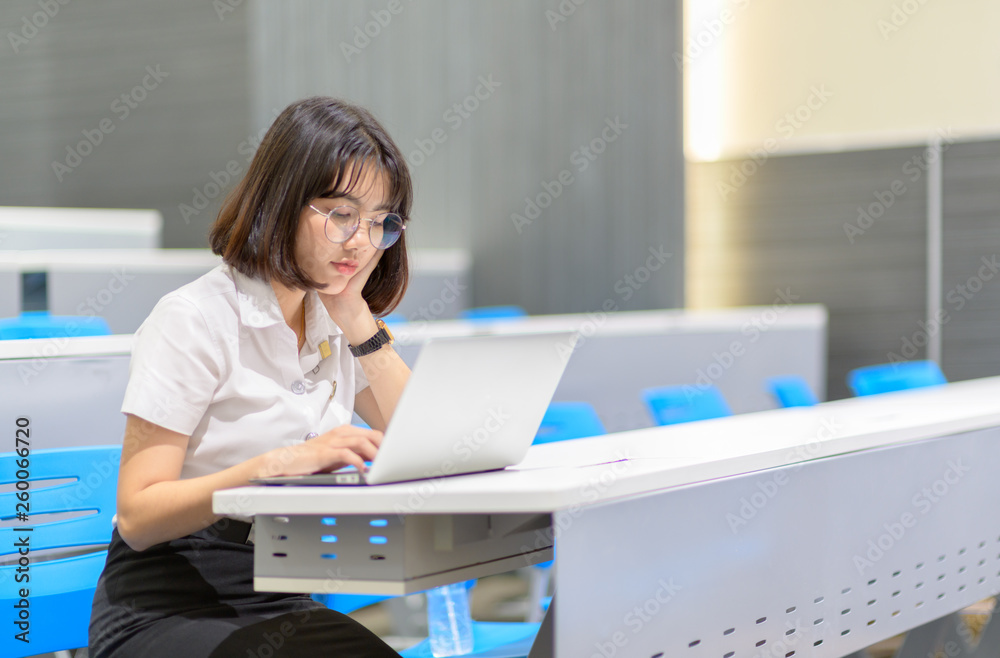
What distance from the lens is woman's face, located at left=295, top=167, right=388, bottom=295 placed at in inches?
51.8

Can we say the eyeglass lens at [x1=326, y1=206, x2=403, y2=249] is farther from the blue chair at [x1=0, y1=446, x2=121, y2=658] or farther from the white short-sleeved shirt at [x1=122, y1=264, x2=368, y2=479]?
the blue chair at [x1=0, y1=446, x2=121, y2=658]

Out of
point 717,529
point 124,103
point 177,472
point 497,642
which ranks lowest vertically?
point 497,642

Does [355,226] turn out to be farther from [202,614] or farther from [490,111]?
[490,111]

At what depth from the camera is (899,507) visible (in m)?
1.61

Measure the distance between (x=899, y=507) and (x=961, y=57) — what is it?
15.0 ft

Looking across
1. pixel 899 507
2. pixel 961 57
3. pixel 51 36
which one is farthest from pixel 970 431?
pixel 51 36

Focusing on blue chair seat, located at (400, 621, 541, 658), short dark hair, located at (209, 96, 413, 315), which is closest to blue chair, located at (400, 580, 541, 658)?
blue chair seat, located at (400, 621, 541, 658)

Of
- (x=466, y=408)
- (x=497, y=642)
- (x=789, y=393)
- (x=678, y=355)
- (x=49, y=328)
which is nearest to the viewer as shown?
(x=466, y=408)

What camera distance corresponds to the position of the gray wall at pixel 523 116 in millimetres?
5758

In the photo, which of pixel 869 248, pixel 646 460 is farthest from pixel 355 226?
pixel 869 248

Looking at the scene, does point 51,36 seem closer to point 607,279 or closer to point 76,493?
point 607,279

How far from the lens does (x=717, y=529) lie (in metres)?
1.25

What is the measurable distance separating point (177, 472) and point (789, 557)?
0.81m

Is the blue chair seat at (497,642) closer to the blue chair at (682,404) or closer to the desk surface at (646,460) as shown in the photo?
→ the desk surface at (646,460)
